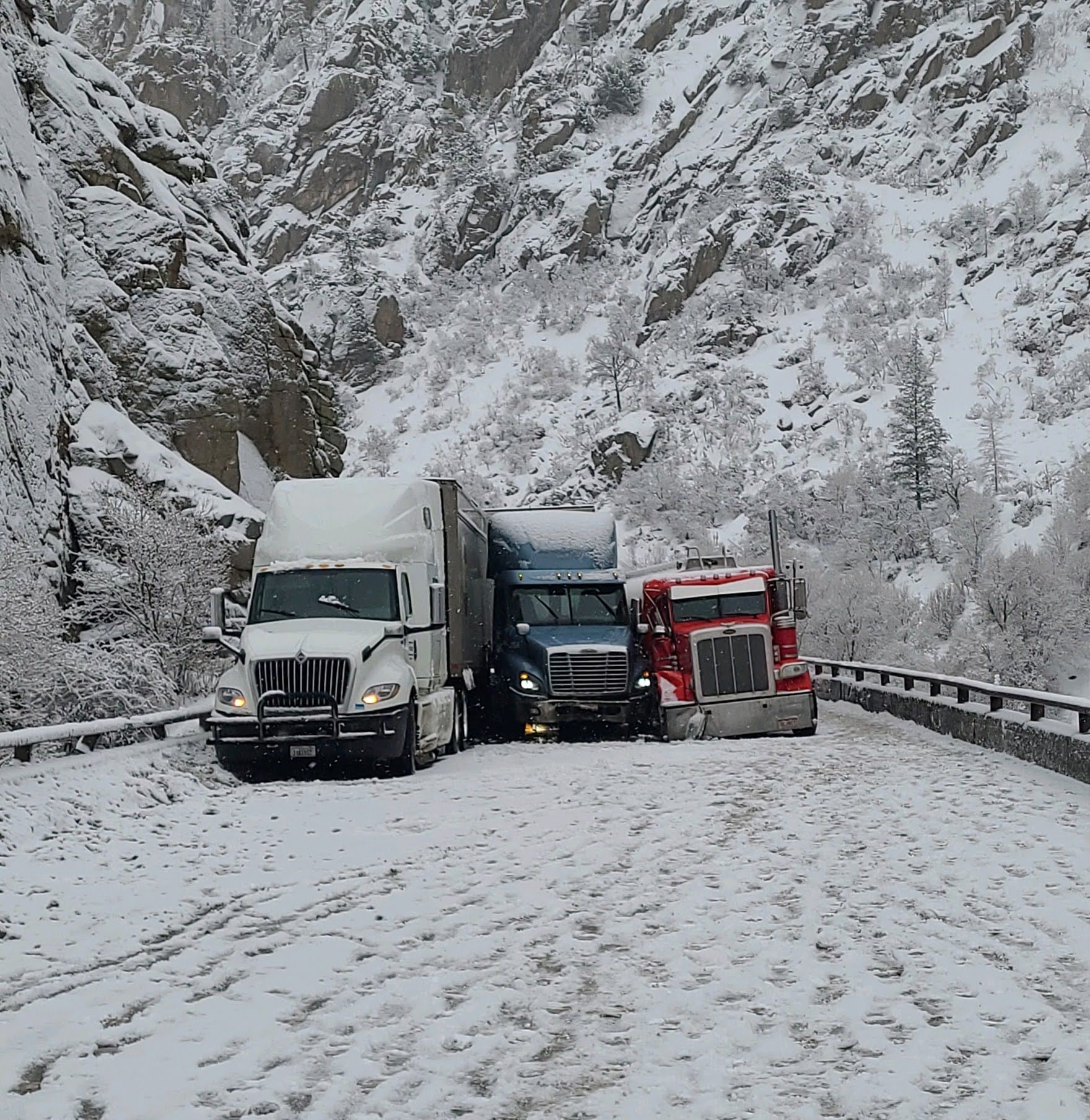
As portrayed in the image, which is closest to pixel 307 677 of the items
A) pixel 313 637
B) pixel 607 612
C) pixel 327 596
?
pixel 313 637

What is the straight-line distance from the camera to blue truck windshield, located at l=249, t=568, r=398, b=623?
16203mm

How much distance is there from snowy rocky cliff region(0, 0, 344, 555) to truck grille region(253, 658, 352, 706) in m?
12.9

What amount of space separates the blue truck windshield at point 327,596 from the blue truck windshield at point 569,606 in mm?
6604

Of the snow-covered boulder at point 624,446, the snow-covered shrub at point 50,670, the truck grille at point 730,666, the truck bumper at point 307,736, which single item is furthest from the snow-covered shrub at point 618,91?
the truck bumper at point 307,736

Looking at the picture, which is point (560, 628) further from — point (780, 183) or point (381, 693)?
point (780, 183)

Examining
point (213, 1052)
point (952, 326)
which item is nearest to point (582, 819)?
point (213, 1052)

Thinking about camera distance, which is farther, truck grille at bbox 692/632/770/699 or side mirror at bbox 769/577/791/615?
side mirror at bbox 769/577/791/615

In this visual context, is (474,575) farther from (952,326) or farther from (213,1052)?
(952,326)

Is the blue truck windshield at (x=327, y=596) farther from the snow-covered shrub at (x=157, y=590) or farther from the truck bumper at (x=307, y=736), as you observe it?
the snow-covered shrub at (x=157, y=590)

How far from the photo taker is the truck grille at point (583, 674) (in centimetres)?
2130

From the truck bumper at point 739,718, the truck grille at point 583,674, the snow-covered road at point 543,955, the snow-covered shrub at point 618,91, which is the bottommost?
the snow-covered road at point 543,955

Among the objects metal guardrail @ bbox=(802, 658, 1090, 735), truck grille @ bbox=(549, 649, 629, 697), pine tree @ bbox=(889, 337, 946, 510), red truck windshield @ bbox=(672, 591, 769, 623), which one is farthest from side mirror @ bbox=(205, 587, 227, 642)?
pine tree @ bbox=(889, 337, 946, 510)

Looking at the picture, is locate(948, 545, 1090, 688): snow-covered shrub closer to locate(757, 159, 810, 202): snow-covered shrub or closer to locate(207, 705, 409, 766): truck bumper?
locate(207, 705, 409, 766): truck bumper

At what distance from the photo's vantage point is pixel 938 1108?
4.40 meters
